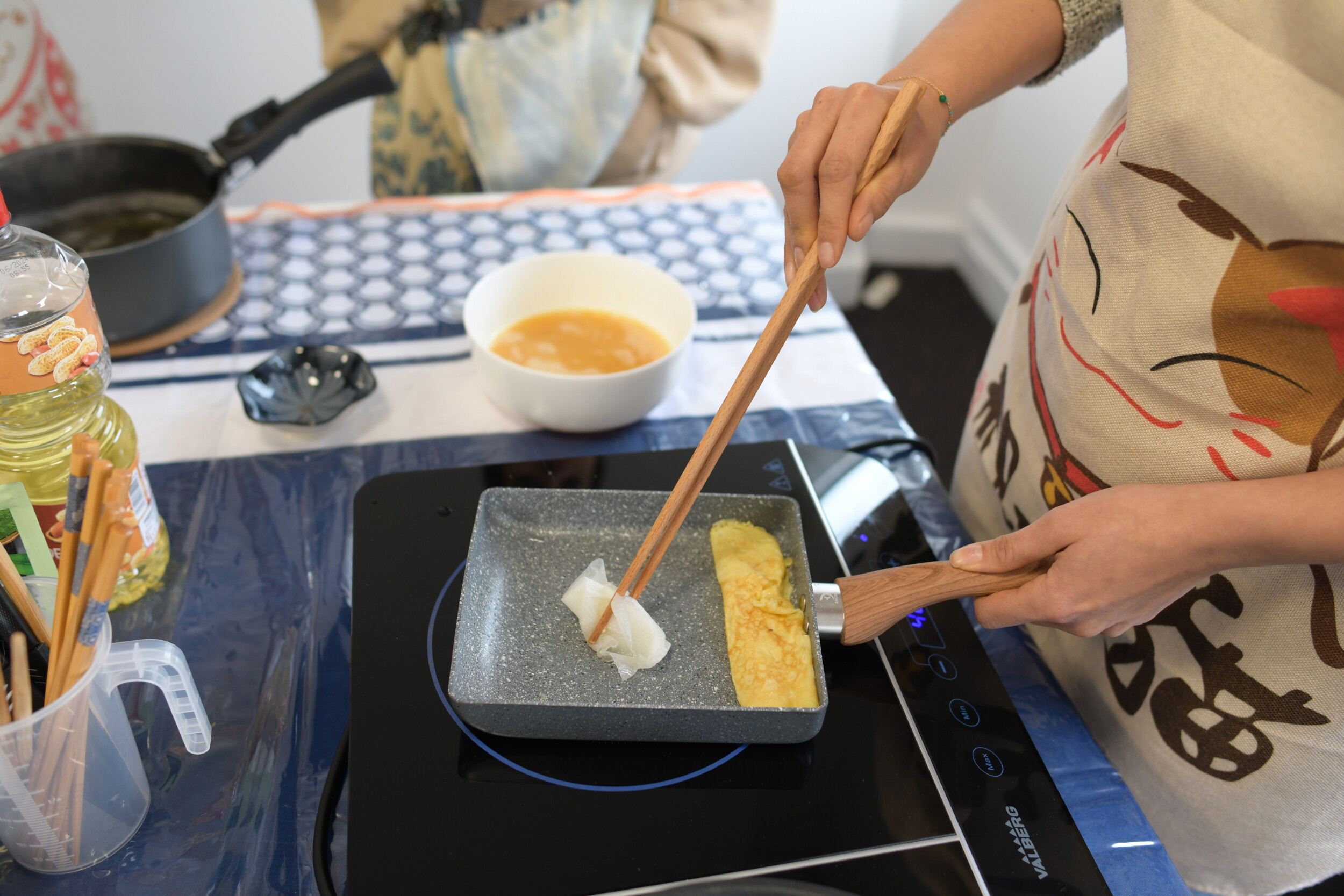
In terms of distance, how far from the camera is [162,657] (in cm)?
48

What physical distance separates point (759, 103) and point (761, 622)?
1.95m

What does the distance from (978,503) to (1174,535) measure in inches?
13.3

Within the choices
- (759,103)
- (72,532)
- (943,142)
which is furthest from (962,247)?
(72,532)

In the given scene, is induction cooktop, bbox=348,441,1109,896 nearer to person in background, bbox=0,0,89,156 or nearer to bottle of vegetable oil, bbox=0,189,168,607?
bottle of vegetable oil, bbox=0,189,168,607

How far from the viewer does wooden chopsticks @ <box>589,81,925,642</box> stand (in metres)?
0.51

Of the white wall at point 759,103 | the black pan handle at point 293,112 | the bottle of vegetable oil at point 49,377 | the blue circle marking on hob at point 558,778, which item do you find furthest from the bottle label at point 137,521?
the white wall at point 759,103

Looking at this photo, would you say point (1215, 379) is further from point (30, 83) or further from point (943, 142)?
point (943, 142)

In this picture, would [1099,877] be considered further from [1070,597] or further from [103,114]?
[103,114]

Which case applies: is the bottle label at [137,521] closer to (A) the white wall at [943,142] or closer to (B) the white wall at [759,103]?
(B) the white wall at [759,103]

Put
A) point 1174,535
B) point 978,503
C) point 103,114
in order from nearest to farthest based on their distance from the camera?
point 1174,535, point 978,503, point 103,114

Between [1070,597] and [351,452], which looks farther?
[351,452]

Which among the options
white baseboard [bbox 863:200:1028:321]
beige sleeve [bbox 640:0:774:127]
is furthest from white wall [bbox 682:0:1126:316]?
beige sleeve [bbox 640:0:774:127]

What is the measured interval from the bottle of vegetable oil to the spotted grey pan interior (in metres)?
0.23

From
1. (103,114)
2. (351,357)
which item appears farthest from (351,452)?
(103,114)
